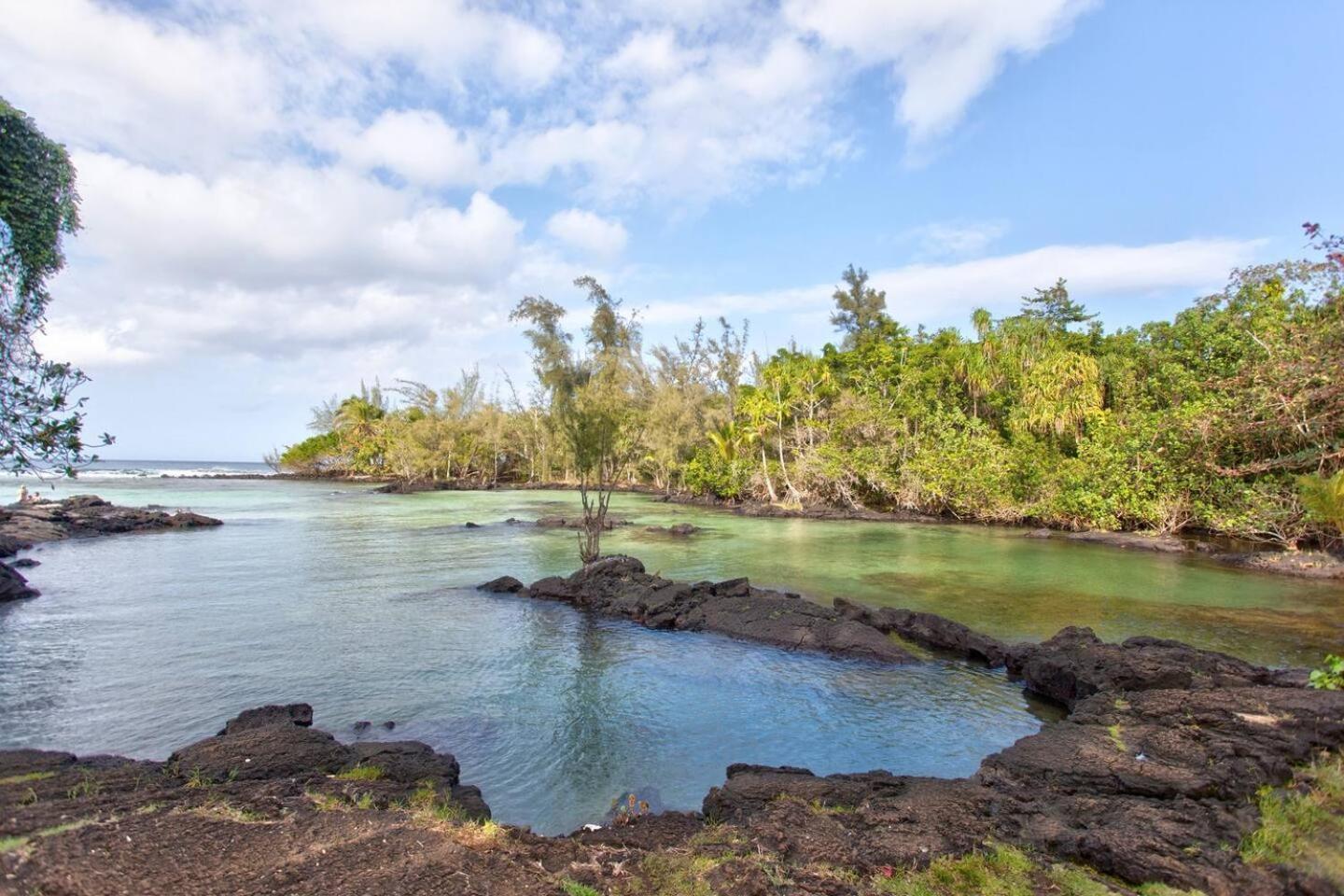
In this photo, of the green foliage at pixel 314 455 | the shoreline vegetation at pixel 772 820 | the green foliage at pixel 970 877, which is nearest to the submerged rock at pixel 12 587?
the shoreline vegetation at pixel 772 820

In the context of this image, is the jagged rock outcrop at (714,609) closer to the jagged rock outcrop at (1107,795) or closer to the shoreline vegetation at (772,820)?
the shoreline vegetation at (772,820)

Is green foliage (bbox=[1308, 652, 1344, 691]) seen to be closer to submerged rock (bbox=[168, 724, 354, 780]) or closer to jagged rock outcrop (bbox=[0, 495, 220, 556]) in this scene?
submerged rock (bbox=[168, 724, 354, 780])

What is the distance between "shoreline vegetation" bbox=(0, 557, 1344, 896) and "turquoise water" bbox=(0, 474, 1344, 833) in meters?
1.12

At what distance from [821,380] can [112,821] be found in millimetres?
37509

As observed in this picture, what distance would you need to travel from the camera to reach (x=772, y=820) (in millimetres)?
4668

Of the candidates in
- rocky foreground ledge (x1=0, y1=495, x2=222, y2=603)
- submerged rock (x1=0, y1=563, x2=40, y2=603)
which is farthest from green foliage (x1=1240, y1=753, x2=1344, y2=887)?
rocky foreground ledge (x1=0, y1=495, x2=222, y2=603)

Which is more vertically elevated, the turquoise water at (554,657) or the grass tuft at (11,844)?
the grass tuft at (11,844)

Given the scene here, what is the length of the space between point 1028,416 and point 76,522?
4317 cm

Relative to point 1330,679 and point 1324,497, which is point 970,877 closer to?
point 1330,679

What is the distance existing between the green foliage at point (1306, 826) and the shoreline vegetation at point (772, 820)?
18 millimetres

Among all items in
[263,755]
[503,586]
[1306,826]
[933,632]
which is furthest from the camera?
[503,586]

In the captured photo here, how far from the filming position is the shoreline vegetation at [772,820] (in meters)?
3.66

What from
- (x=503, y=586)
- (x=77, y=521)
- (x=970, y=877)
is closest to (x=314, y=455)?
(x=77, y=521)

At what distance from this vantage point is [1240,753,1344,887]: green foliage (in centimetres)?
387
